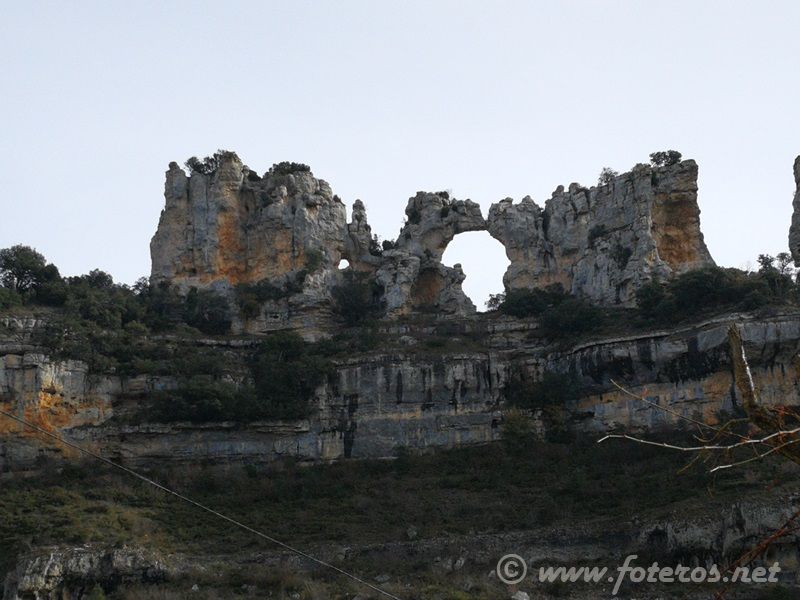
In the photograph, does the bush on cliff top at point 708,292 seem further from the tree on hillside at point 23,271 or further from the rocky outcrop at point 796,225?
the tree on hillside at point 23,271

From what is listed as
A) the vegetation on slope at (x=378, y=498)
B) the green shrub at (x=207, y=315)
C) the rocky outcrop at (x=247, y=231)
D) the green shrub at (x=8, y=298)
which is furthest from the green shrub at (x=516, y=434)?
the green shrub at (x=8, y=298)

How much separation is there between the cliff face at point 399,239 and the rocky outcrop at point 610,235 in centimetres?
6

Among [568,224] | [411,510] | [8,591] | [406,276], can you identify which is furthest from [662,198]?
[8,591]

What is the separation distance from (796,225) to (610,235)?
8984 millimetres

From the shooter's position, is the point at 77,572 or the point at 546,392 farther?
the point at 546,392

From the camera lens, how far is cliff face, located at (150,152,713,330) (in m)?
59.6

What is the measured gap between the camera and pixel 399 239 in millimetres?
65812

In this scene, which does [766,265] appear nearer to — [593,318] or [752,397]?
[593,318]

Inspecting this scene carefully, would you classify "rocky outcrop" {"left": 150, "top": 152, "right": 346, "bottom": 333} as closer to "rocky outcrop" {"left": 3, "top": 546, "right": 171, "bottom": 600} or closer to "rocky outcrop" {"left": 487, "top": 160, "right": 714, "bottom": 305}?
"rocky outcrop" {"left": 487, "top": 160, "right": 714, "bottom": 305}

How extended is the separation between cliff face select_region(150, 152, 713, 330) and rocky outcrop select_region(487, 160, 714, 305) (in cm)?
6

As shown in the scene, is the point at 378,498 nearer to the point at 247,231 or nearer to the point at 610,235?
the point at 610,235

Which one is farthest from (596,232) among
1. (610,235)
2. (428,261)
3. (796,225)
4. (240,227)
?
(240,227)

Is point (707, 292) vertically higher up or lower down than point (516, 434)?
higher up

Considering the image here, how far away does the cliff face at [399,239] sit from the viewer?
5962 cm
